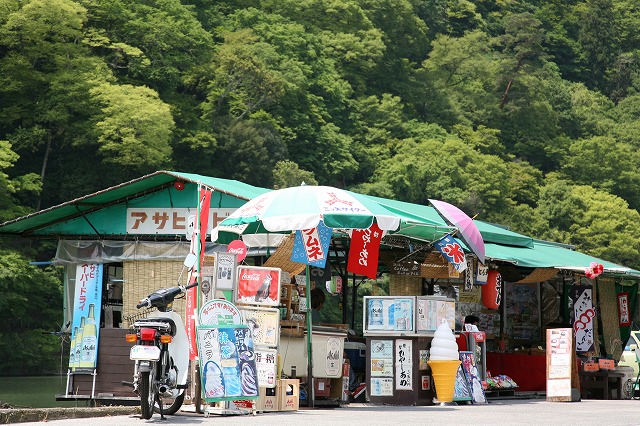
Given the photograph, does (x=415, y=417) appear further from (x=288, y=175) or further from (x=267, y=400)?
(x=288, y=175)

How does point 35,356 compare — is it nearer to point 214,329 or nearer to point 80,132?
point 80,132

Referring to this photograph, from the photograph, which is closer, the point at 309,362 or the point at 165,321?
the point at 165,321

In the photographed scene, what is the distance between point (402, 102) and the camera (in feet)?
225

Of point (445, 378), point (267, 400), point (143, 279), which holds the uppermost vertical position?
point (143, 279)

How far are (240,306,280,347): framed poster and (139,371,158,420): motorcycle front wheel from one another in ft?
6.91

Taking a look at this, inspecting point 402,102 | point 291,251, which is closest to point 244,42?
point 402,102

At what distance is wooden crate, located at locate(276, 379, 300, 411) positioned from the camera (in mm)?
11508

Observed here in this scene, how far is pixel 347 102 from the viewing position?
6253cm

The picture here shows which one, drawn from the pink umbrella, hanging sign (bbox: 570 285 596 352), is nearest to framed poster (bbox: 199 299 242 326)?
the pink umbrella

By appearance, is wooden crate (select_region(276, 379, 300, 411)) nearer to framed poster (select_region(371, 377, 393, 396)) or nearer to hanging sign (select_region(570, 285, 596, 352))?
framed poster (select_region(371, 377, 393, 396))

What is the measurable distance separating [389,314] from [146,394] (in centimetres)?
444

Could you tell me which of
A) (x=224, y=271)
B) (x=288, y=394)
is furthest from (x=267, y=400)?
(x=224, y=271)

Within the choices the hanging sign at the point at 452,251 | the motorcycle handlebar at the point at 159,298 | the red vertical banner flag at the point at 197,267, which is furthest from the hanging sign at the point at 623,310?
the motorcycle handlebar at the point at 159,298

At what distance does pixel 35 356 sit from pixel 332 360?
2517cm
